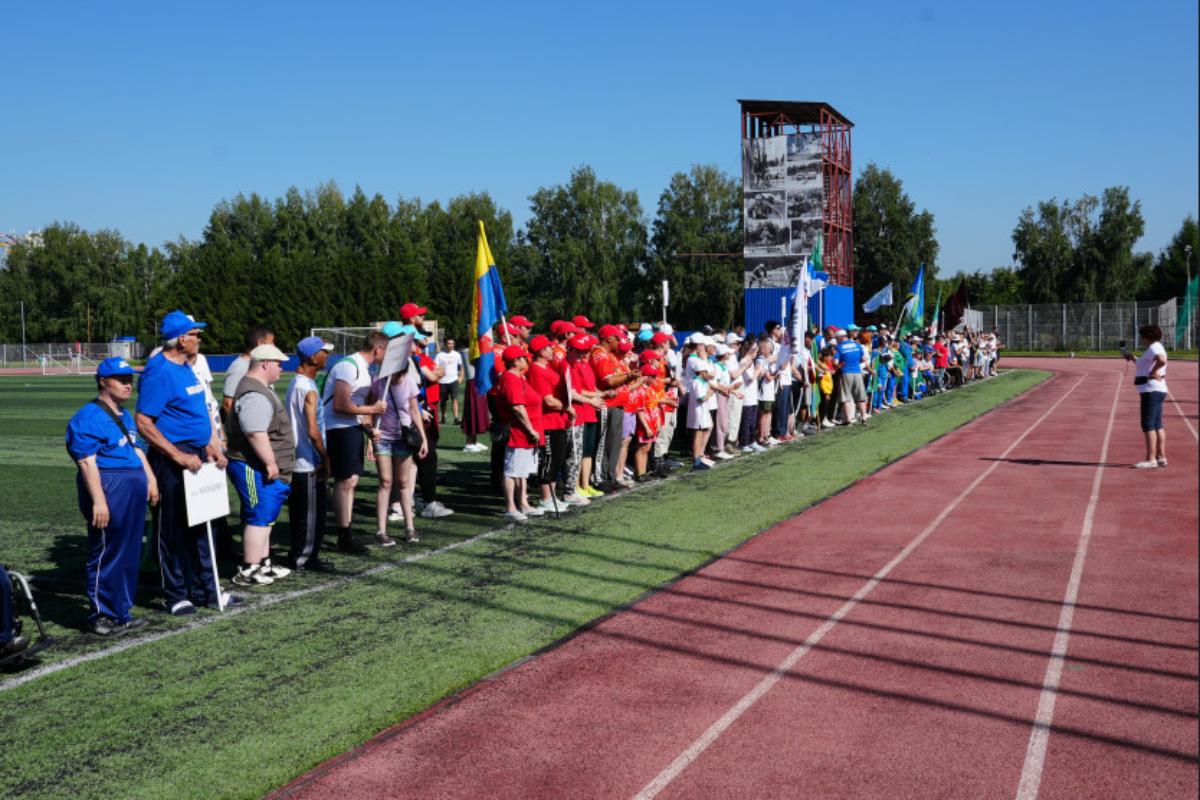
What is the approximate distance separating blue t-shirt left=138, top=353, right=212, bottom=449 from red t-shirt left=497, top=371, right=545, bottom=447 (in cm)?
345

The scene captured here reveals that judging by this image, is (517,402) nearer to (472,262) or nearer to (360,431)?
(360,431)

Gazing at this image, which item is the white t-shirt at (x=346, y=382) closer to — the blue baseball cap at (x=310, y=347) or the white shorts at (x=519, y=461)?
the blue baseball cap at (x=310, y=347)

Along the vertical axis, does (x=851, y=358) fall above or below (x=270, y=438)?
above

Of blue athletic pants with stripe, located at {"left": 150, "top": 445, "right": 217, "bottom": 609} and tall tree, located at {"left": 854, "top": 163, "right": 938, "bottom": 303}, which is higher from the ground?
tall tree, located at {"left": 854, "top": 163, "right": 938, "bottom": 303}

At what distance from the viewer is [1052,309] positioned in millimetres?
64438

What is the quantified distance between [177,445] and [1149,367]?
11.6 meters

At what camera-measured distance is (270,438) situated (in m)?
7.86

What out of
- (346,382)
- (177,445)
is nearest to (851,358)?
(346,382)

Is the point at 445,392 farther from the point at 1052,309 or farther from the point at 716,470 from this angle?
the point at 1052,309

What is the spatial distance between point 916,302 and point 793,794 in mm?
26002

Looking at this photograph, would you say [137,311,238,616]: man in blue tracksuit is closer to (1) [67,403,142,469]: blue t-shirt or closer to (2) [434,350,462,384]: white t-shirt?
(1) [67,403,142,469]: blue t-shirt

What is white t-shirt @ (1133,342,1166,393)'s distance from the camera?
42.4 ft

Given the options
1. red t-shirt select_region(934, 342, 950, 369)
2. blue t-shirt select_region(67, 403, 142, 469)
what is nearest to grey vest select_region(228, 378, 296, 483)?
blue t-shirt select_region(67, 403, 142, 469)

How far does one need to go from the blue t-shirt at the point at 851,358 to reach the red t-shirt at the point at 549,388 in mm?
11661
